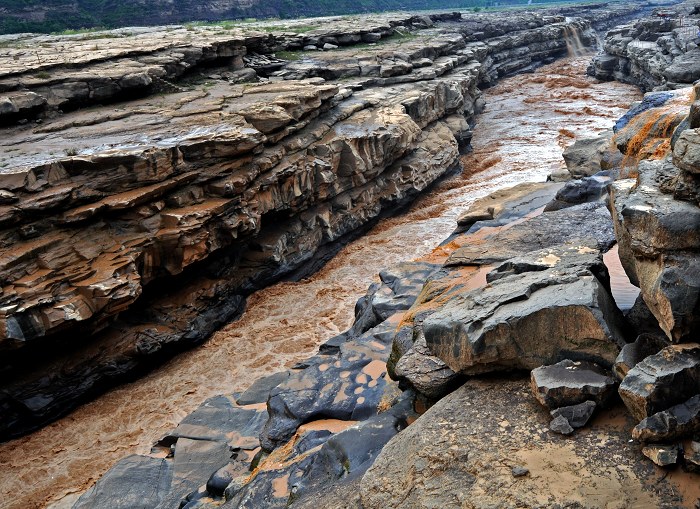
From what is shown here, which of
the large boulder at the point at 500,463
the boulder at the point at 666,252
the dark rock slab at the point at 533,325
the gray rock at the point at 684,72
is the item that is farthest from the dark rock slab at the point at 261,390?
the gray rock at the point at 684,72

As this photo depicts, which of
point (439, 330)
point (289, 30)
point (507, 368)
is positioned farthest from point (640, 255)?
point (289, 30)

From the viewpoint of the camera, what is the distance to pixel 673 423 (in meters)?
4.18

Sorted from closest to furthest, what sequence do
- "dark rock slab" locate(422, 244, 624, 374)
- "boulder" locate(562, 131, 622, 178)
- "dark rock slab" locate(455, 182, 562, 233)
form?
"dark rock slab" locate(422, 244, 624, 374)
"dark rock slab" locate(455, 182, 562, 233)
"boulder" locate(562, 131, 622, 178)

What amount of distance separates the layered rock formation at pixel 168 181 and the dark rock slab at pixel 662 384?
948 centimetres

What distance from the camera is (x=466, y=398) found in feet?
17.8

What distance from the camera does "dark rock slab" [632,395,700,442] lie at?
13.7 feet

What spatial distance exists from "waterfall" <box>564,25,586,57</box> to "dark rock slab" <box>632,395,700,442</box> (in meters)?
51.2

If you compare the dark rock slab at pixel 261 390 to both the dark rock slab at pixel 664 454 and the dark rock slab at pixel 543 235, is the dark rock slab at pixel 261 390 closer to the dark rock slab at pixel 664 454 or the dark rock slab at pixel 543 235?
the dark rock slab at pixel 543 235

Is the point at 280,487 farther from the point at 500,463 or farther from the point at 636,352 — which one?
the point at 636,352

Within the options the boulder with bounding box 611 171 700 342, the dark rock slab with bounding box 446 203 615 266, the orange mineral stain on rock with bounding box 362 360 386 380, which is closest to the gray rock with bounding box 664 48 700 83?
the dark rock slab with bounding box 446 203 615 266

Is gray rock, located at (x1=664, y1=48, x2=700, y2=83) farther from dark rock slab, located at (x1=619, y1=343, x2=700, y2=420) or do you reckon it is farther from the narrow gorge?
dark rock slab, located at (x1=619, y1=343, x2=700, y2=420)

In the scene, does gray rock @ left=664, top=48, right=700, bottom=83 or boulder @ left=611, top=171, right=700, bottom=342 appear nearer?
boulder @ left=611, top=171, right=700, bottom=342

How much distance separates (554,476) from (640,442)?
0.68 m

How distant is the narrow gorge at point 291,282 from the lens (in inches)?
204
